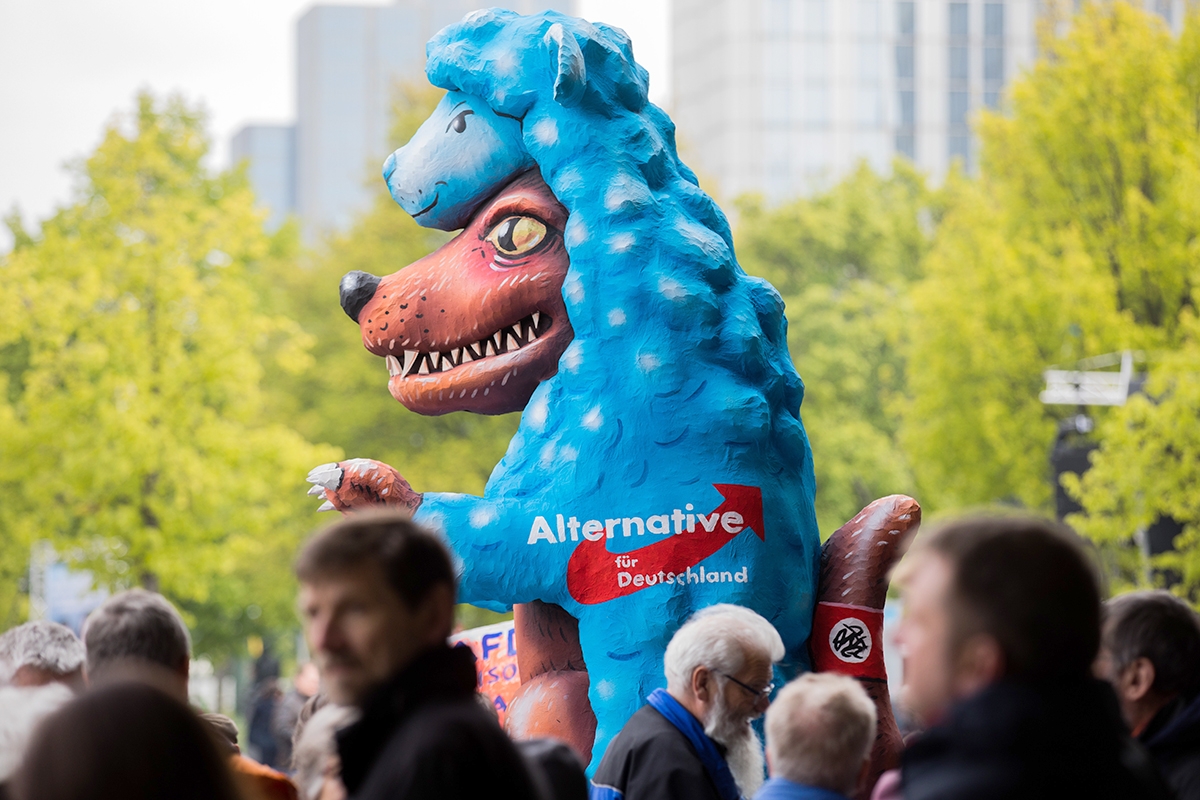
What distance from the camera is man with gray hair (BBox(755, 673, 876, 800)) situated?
3012 millimetres

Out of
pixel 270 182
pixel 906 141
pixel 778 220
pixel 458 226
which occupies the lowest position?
pixel 458 226

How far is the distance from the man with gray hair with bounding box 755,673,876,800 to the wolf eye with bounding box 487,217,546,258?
2968mm

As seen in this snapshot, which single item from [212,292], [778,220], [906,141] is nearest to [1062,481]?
[212,292]

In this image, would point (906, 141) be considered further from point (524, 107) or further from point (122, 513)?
point (524, 107)

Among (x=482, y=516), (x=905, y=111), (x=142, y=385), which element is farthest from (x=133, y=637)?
(x=905, y=111)

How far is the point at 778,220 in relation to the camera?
82.2ft

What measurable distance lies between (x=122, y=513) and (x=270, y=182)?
287 ft

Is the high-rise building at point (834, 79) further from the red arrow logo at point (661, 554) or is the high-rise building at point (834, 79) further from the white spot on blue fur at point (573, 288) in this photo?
the red arrow logo at point (661, 554)

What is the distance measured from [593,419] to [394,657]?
3025 millimetres

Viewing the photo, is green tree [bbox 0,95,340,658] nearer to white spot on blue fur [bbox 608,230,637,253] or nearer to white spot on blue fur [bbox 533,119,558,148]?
white spot on blue fur [bbox 533,119,558,148]

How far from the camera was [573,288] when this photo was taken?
5.45 m

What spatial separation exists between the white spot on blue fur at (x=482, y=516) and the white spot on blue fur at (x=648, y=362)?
2.58 feet

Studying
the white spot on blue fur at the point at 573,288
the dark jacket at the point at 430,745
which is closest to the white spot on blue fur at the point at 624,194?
the white spot on blue fur at the point at 573,288

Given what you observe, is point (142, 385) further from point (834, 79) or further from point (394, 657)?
point (834, 79)
